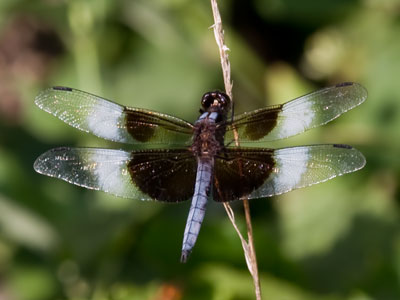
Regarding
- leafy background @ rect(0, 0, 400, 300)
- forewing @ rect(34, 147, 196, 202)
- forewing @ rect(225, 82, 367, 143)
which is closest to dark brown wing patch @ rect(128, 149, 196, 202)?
forewing @ rect(34, 147, 196, 202)

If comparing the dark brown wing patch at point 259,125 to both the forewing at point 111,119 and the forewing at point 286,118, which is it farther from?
the forewing at point 111,119

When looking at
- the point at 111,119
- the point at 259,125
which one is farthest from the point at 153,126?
the point at 259,125

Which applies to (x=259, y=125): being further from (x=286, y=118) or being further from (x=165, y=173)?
(x=165, y=173)

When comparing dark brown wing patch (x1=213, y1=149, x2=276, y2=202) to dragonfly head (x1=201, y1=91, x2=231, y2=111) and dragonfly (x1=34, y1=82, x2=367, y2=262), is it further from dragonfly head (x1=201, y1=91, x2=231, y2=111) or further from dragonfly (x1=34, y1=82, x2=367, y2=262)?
dragonfly head (x1=201, y1=91, x2=231, y2=111)

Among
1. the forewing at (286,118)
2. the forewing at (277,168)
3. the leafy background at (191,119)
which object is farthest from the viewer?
the leafy background at (191,119)

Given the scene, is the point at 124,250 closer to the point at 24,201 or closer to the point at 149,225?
the point at 149,225

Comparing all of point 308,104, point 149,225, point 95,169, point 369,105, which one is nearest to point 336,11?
point 369,105

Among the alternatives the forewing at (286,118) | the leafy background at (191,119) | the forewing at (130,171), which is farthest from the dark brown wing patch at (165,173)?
the leafy background at (191,119)

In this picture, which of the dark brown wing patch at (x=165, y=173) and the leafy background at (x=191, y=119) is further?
the leafy background at (x=191, y=119)
